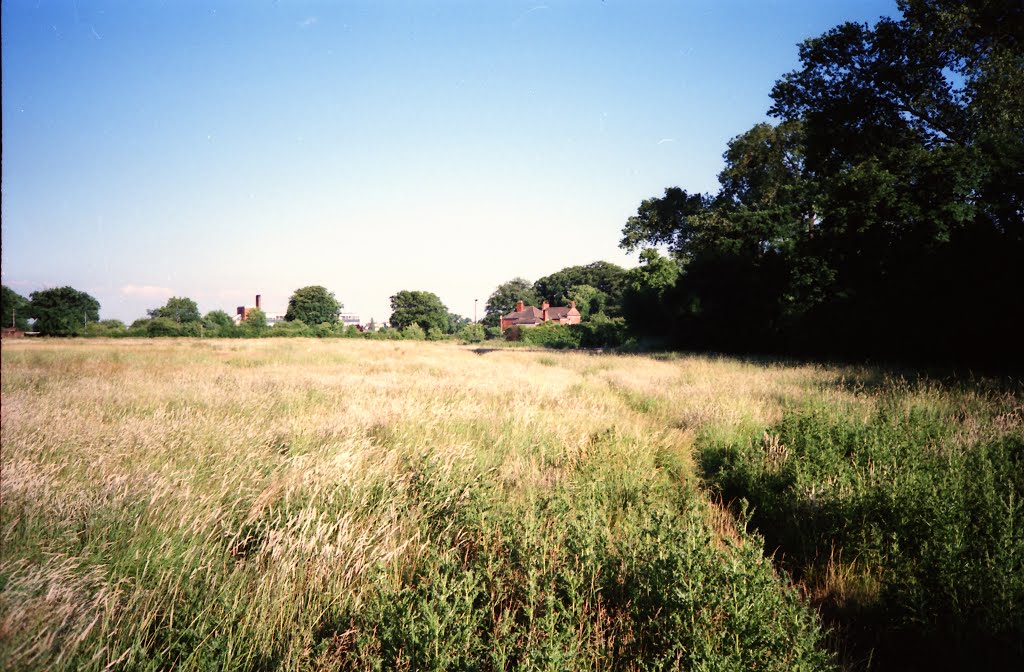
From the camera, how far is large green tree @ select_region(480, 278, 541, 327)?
112m

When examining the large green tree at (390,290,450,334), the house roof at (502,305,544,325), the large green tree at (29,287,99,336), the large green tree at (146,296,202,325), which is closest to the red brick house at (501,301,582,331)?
the house roof at (502,305,544,325)

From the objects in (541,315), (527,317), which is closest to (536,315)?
(527,317)

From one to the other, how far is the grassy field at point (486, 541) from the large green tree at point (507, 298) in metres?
105

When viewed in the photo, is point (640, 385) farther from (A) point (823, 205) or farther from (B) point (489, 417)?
(A) point (823, 205)

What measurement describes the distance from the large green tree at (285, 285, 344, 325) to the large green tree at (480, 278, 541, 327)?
3964cm

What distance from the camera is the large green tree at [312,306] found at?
8806 cm

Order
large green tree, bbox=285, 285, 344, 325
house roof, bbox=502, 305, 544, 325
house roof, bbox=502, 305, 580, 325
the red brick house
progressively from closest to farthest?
large green tree, bbox=285, 285, 344, 325, the red brick house, house roof, bbox=502, 305, 580, 325, house roof, bbox=502, 305, 544, 325

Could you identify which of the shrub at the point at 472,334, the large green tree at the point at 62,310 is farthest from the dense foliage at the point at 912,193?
the shrub at the point at 472,334

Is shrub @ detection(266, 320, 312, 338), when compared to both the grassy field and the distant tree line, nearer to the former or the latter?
the distant tree line

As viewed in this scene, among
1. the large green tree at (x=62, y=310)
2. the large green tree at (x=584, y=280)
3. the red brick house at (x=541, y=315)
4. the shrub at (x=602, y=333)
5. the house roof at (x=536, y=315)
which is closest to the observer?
the large green tree at (x=62, y=310)

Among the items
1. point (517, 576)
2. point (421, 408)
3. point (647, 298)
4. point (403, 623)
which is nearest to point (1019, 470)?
point (517, 576)

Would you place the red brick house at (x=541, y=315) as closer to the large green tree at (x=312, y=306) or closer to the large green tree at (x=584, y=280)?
the large green tree at (x=584, y=280)

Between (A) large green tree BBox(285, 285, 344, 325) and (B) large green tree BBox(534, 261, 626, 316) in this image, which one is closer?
(A) large green tree BBox(285, 285, 344, 325)

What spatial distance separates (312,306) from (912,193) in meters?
91.4
